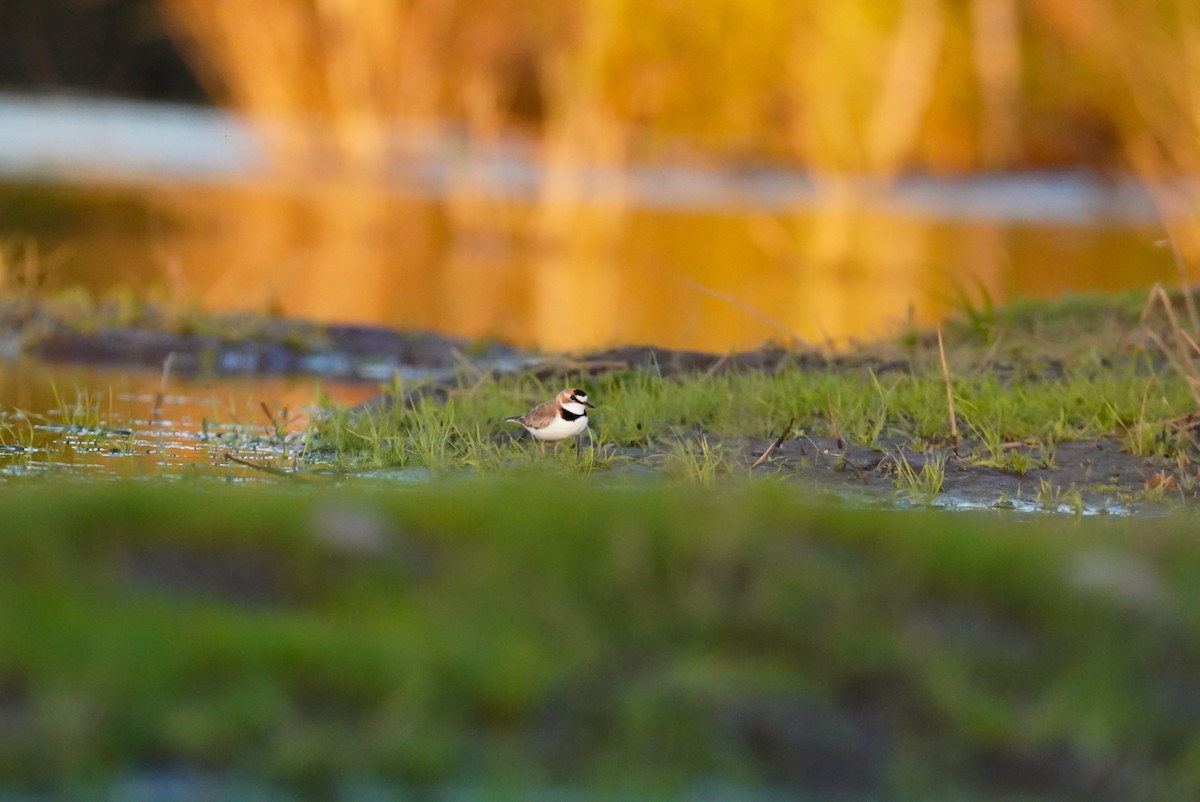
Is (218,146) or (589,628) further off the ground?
(218,146)

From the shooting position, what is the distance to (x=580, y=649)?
12.1ft

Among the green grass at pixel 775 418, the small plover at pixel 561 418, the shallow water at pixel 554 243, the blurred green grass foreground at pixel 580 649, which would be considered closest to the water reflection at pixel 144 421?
the green grass at pixel 775 418

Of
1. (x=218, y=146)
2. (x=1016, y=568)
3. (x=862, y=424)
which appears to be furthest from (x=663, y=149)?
(x=1016, y=568)

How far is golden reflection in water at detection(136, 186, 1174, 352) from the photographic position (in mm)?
12797

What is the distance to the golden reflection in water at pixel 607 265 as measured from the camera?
12.8m

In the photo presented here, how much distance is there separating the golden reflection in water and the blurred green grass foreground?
5466 mm

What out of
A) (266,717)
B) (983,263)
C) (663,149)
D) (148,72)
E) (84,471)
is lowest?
(266,717)

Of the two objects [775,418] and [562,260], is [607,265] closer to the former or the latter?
[562,260]

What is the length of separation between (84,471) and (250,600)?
2315mm

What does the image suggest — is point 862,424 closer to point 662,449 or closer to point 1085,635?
point 662,449

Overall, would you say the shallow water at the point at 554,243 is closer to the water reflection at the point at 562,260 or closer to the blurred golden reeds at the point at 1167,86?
the water reflection at the point at 562,260

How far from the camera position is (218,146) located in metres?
29.9

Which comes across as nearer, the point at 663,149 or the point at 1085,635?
the point at 1085,635

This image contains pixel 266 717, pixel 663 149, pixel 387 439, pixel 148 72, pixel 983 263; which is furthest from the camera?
pixel 148 72
